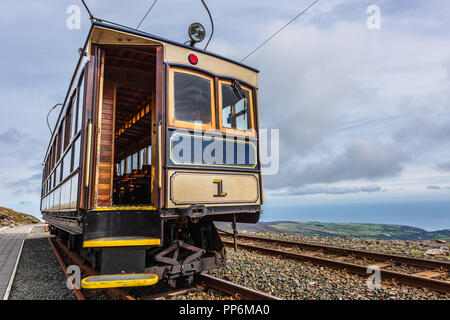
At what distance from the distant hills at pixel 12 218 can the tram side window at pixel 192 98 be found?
828 inches

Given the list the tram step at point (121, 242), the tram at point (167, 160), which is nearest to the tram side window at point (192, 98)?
the tram at point (167, 160)

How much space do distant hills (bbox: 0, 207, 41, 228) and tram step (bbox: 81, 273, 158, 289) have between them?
20.7 meters

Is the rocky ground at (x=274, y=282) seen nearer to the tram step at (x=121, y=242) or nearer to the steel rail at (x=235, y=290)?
the steel rail at (x=235, y=290)

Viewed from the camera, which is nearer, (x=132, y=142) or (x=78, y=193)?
(x=78, y=193)

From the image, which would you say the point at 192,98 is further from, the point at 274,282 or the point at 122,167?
the point at 122,167

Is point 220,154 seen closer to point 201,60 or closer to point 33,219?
point 201,60

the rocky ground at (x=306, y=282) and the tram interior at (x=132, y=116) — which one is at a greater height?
the tram interior at (x=132, y=116)

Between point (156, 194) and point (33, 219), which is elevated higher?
point (156, 194)

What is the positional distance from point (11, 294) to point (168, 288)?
2.32 meters

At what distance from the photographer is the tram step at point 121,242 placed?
3.23 meters

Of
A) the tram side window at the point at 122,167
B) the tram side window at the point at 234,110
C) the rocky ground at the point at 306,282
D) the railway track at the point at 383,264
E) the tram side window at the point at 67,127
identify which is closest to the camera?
the rocky ground at the point at 306,282

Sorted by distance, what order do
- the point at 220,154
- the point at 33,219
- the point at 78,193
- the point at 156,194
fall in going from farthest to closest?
the point at 33,219 < the point at 220,154 < the point at 78,193 < the point at 156,194
